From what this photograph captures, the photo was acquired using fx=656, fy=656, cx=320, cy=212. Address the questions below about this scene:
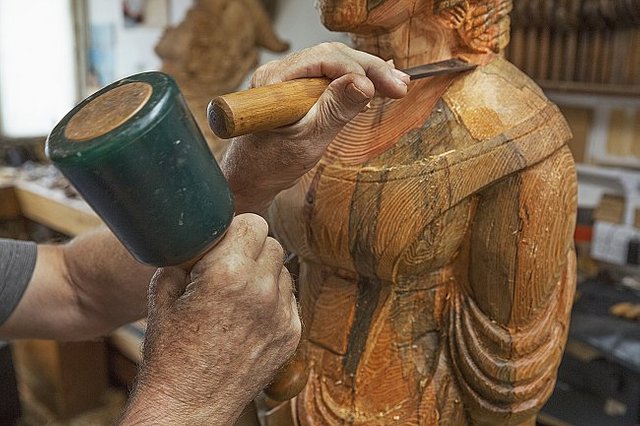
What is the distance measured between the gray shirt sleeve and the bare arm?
0.01m

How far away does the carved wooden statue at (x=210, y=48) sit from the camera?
93.6 inches

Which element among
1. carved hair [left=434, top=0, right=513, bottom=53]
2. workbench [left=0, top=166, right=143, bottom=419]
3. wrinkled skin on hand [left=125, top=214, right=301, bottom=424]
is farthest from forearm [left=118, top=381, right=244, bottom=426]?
workbench [left=0, top=166, right=143, bottom=419]

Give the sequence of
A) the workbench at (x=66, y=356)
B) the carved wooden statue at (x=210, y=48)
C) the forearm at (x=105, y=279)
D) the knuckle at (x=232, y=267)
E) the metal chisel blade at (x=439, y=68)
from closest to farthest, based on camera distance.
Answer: the knuckle at (x=232, y=267), the metal chisel blade at (x=439, y=68), the forearm at (x=105, y=279), the carved wooden statue at (x=210, y=48), the workbench at (x=66, y=356)

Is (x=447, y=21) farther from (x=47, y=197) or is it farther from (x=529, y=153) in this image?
(x=47, y=197)

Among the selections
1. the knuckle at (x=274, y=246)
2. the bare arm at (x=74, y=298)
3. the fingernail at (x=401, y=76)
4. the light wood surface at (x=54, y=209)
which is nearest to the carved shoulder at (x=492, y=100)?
the fingernail at (x=401, y=76)

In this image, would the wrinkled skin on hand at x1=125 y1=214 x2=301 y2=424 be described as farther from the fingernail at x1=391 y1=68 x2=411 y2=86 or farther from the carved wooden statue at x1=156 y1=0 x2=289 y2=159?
the carved wooden statue at x1=156 y1=0 x2=289 y2=159

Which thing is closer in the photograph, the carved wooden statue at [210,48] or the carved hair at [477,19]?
the carved hair at [477,19]

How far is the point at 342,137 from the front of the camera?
85 cm

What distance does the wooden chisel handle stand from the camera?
0.60 m

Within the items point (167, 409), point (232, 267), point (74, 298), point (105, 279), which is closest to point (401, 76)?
point (232, 267)

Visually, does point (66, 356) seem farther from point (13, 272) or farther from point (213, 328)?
point (213, 328)

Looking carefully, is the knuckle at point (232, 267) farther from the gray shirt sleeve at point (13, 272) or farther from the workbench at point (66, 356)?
the workbench at point (66, 356)

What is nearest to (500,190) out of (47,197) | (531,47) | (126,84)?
(126,84)

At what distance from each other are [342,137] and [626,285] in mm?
1831
